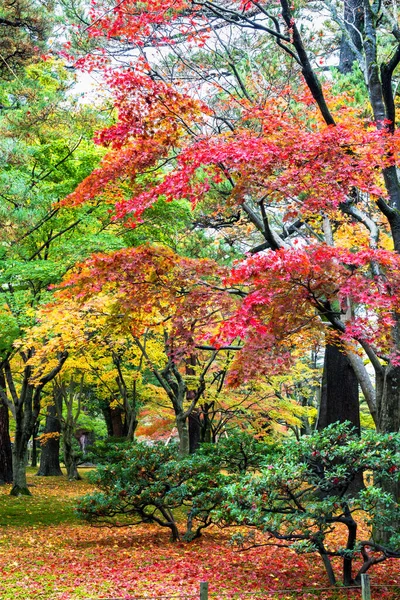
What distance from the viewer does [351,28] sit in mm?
9000

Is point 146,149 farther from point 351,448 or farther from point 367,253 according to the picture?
point 351,448

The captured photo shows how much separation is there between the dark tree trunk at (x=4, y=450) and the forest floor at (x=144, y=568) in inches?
236

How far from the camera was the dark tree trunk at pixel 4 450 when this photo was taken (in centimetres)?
1678

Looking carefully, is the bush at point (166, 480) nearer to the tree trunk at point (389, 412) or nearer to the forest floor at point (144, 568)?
the forest floor at point (144, 568)

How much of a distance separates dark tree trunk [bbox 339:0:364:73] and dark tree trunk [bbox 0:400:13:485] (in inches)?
500

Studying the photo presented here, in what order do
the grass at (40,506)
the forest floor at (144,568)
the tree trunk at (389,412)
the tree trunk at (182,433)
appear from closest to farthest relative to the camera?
the forest floor at (144,568)
the tree trunk at (389,412)
the grass at (40,506)
the tree trunk at (182,433)

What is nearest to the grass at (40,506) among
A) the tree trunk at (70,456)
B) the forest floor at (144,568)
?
the forest floor at (144,568)

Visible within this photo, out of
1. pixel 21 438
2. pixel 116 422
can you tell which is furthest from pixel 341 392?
pixel 116 422

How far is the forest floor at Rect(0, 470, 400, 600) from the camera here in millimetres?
6230

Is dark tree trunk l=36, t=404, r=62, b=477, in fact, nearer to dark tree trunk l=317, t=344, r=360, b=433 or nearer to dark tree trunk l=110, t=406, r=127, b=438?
dark tree trunk l=110, t=406, r=127, b=438

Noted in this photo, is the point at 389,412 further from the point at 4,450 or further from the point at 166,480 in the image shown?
the point at 4,450

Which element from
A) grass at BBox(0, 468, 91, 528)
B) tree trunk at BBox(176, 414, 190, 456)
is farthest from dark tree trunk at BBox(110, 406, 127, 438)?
tree trunk at BBox(176, 414, 190, 456)

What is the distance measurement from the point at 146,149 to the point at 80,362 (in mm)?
9893

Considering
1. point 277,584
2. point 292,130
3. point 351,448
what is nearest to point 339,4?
point 292,130
